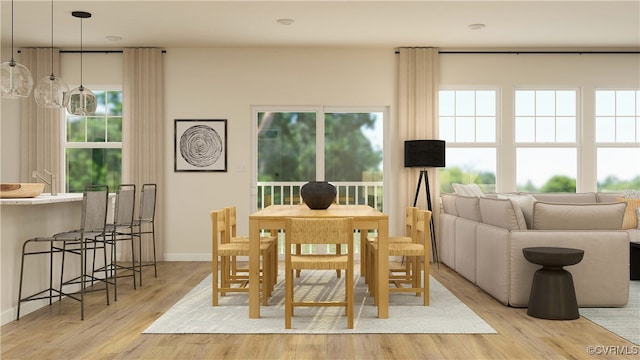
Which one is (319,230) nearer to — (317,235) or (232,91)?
(317,235)

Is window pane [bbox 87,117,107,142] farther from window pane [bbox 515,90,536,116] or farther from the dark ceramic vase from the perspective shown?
window pane [bbox 515,90,536,116]

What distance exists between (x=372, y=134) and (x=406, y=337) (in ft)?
13.6

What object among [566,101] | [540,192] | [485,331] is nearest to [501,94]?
[566,101]

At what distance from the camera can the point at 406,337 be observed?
3.59 metres

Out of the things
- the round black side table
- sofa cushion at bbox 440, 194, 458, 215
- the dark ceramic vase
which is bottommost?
the round black side table

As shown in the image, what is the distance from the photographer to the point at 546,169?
7.46 metres

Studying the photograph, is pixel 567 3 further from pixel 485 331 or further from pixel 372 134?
pixel 485 331

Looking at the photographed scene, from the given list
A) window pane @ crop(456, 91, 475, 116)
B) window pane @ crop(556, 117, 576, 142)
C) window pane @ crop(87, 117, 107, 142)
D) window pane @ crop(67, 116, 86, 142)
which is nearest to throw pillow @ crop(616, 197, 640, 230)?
window pane @ crop(556, 117, 576, 142)

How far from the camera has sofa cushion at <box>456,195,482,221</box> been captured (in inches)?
210

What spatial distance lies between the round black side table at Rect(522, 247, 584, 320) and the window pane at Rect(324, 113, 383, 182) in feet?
11.4

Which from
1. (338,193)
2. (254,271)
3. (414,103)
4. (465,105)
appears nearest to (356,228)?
(254,271)

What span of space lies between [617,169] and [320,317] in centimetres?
546

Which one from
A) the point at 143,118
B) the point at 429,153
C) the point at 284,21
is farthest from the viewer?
the point at 143,118

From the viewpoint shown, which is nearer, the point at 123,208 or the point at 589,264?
the point at 589,264
